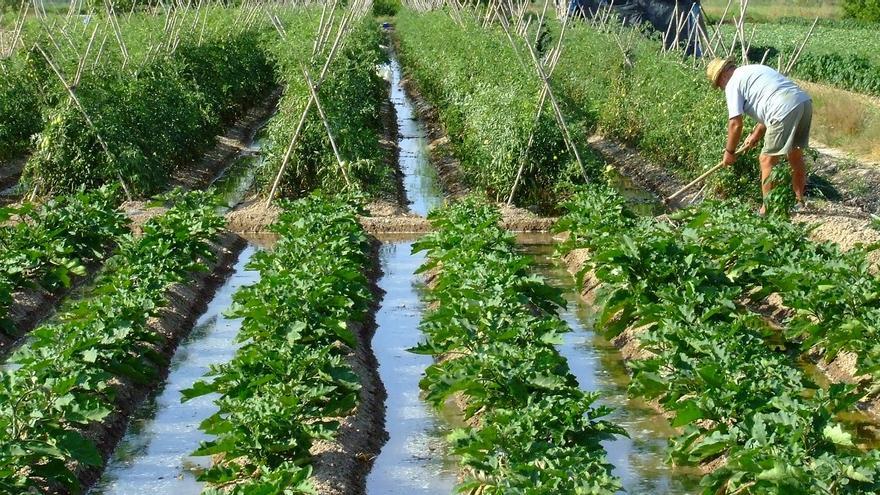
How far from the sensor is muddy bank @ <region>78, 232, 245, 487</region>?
719cm

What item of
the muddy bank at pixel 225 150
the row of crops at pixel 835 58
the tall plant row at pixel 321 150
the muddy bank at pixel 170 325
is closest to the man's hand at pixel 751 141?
the tall plant row at pixel 321 150

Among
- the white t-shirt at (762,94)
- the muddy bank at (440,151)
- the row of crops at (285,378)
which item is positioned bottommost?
the muddy bank at (440,151)

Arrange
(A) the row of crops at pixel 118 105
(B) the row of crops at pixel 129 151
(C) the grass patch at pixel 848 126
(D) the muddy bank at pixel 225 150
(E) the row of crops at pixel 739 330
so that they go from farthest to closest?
(C) the grass patch at pixel 848 126 < (D) the muddy bank at pixel 225 150 < (A) the row of crops at pixel 118 105 < (B) the row of crops at pixel 129 151 < (E) the row of crops at pixel 739 330

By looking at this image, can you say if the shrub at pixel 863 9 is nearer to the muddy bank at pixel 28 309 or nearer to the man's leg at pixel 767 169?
the man's leg at pixel 767 169

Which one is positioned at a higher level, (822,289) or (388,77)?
(822,289)

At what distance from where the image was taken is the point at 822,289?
8.05 m

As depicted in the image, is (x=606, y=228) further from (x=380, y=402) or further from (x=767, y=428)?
(x=767, y=428)

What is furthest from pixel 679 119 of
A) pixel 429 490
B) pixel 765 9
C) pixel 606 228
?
pixel 765 9

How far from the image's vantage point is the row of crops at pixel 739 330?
5.47 m

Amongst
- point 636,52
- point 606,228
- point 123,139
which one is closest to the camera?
point 606,228

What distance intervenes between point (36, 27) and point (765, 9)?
49074 mm

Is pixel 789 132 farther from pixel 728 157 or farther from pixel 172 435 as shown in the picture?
pixel 172 435

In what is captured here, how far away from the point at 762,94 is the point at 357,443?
6588 millimetres

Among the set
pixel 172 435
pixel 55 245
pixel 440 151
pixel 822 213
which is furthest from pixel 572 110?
pixel 172 435
